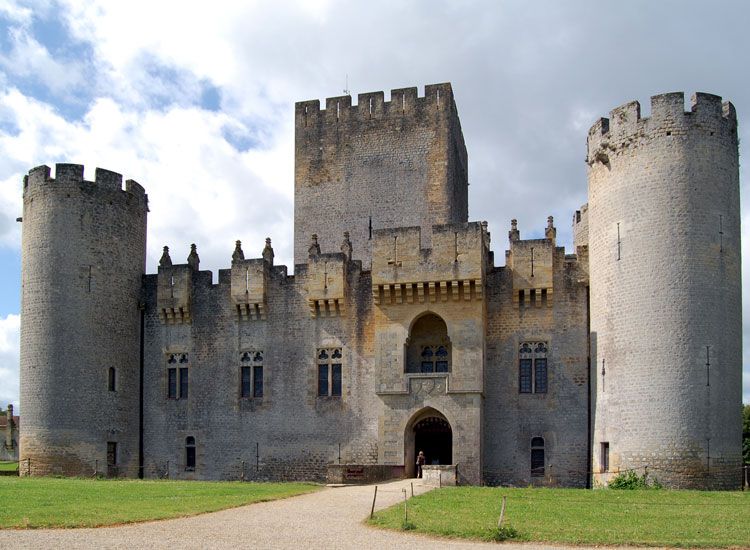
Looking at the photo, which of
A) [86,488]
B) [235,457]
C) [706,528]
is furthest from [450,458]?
[706,528]

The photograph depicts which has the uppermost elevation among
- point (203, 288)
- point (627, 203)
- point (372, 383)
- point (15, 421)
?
point (627, 203)

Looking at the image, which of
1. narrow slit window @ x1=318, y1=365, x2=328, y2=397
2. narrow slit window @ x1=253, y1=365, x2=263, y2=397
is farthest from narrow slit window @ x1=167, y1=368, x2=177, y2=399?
narrow slit window @ x1=318, y1=365, x2=328, y2=397

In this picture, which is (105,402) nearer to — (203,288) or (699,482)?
(203,288)

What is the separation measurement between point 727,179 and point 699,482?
31.8 ft

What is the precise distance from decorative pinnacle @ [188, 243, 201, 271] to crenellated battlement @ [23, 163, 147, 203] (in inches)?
144

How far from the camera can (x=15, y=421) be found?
74625mm

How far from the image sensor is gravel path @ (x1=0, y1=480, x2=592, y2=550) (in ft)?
49.8

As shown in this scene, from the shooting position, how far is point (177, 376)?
121 ft

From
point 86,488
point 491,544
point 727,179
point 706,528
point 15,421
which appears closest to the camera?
point 491,544

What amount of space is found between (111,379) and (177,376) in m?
2.57

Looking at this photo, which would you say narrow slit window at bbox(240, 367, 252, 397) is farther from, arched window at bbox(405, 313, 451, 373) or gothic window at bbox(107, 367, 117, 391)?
arched window at bbox(405, 313, 451, 373)

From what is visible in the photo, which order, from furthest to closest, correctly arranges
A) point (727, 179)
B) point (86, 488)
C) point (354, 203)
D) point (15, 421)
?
point (15, 421) → point (354, 203) → point (727, 179) → point (86, 488)

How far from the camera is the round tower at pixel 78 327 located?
34.7 meters

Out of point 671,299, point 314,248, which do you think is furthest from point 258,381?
point 671,299
